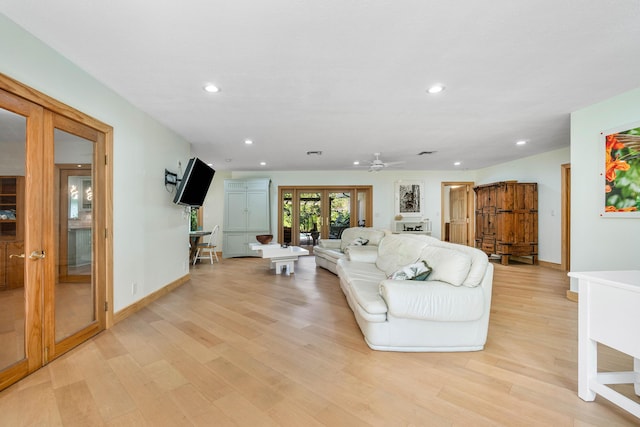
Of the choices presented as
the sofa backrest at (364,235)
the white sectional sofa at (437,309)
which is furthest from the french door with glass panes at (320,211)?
the white sectional sofa at (437,309)

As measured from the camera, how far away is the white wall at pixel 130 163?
6.54 feet

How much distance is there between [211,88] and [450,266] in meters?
2.88

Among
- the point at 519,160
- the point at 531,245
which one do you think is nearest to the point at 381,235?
the point at 531,245

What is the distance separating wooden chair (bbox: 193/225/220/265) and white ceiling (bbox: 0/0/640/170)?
11.1ft

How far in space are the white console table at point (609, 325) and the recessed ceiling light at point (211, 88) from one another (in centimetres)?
332

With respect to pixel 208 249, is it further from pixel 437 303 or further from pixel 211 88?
pixel 437 303

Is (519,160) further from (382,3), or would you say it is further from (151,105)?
(151,105)

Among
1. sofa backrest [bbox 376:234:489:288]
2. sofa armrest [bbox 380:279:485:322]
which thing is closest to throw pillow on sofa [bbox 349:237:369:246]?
sofa backrest [bbox 376:234:489:288]

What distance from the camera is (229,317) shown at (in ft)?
10.1

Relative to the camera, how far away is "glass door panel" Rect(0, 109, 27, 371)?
188cm

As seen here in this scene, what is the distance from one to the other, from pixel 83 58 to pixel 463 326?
392 cm

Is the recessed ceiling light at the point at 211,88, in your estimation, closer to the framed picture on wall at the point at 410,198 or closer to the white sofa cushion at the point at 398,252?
the white sofa cushion at the point at 398,252

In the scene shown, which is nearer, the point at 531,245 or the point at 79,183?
the point at 79,183

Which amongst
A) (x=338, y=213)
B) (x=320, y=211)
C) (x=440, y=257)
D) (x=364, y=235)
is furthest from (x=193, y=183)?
(x=338, y=213)
